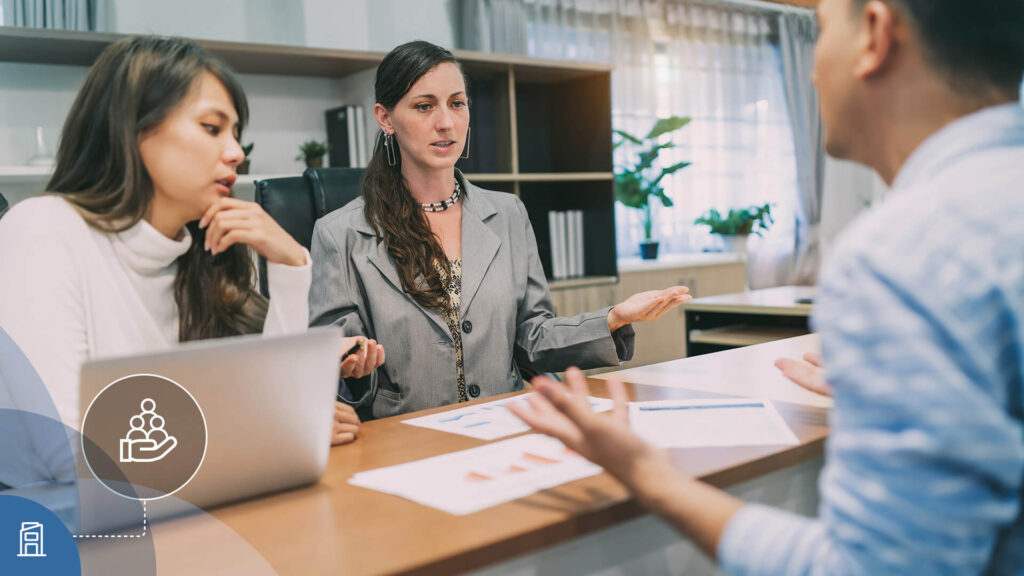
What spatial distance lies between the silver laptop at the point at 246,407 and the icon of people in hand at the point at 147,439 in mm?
40

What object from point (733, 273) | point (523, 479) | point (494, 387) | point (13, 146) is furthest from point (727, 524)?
point (733, 273)

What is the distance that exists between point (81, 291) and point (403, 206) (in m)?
0.93

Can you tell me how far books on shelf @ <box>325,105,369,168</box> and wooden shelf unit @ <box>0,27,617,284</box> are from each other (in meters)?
0.12

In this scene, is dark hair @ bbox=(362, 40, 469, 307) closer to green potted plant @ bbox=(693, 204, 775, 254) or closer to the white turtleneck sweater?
the white turtleneck sweater


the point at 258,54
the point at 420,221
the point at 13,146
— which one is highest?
the point at 258,54

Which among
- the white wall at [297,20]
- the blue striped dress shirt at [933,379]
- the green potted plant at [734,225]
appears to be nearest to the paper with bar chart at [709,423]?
the blue striped dress shirt at [933,379]

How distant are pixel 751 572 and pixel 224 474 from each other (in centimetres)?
57

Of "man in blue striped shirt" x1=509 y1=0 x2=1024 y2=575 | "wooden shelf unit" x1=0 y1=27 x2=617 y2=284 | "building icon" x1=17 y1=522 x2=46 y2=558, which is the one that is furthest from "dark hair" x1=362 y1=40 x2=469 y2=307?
"wooden shelf unit" x1=0 y1=27 x2=617 y2=284

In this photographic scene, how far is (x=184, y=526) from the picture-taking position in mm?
859

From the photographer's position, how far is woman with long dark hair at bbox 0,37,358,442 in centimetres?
110

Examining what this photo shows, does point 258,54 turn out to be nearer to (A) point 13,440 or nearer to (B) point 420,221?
(B) point 420,221

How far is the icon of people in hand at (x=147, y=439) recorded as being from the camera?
83cm

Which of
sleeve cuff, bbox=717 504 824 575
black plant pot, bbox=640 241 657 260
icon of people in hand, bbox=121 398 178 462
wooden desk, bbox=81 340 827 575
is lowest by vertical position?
wooden desk, bbox=81 340 827 575

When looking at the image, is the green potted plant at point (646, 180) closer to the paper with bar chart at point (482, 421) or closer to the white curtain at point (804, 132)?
the white curtain at point (804, 132)
